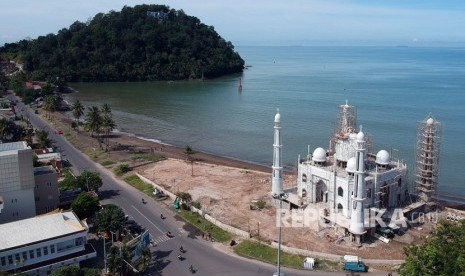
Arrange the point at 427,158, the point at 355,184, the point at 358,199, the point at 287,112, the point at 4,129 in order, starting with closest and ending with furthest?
the point at 358,199 → the point at 355,184 → the point at 427,158 → the point at 4,129 → the point at 287,112

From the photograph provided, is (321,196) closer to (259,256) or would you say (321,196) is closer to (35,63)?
(259,256)

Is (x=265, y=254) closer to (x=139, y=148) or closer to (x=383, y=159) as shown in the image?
(x=383, y=159)

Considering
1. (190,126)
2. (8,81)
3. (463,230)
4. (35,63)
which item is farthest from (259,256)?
(35,63)

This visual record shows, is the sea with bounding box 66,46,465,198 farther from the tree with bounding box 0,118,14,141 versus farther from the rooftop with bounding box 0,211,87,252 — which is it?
the rooftop with bounding box 0,211,87,252

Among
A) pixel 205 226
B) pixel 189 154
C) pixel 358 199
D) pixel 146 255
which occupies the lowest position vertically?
pixel 205 226

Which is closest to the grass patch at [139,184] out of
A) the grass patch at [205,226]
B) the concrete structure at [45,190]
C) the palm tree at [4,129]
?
the grass patch at [205,226]

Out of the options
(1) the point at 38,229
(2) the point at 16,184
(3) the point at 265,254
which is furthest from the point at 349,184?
(2) the point at 16,184
